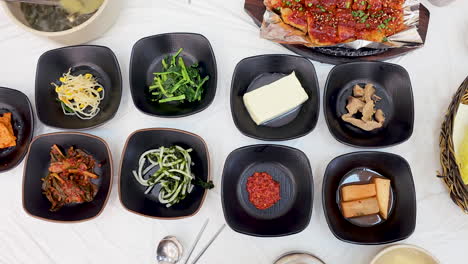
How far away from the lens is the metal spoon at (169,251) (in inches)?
73.5

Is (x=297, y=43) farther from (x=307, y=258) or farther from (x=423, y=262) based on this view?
(x=423, y=262)

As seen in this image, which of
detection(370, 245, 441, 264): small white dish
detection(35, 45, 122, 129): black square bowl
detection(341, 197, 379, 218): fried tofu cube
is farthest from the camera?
detection(35, 45, 122, 129): black square bowl

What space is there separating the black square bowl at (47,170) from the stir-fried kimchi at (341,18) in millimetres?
1255

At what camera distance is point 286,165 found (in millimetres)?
1975

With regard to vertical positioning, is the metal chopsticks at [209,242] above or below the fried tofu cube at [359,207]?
below

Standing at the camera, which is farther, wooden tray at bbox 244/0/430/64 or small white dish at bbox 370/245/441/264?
wooden tray at bbox 244/0/430/64

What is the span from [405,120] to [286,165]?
680 millimetres

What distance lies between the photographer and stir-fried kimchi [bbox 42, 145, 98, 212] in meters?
1.90

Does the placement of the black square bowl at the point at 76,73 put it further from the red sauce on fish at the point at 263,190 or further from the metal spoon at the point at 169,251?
the red sauce on fish at the point at 263,190

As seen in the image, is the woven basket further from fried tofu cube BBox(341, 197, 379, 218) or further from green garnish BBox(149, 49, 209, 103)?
green garnish BBox(149, 49, 209, 103)

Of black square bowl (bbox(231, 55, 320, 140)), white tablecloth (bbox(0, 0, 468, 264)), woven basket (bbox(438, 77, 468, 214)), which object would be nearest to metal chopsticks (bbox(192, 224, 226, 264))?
white tablecloth (bbox(0, 0, 468, 264))

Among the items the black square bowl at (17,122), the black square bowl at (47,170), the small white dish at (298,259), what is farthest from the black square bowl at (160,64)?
the small white dish at (298,259)

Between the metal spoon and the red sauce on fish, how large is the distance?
46 cm

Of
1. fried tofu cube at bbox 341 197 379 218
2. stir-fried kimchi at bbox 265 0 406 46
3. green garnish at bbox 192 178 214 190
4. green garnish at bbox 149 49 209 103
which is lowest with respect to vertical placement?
fried tofu cube at bbox 341 197 379 218
